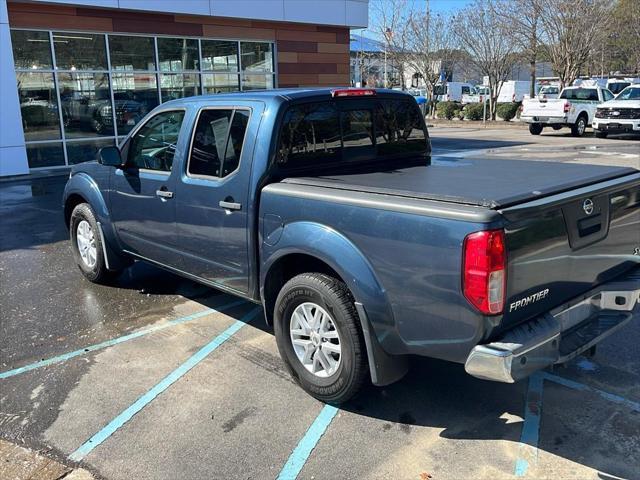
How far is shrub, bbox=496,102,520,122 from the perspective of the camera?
3206cm

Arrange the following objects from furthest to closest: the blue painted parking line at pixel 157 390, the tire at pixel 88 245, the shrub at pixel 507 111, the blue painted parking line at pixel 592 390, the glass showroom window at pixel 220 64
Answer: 1. the shrub at pixel 507 111
2. the glass showroom window at pixel 220 64
3. the tire at pixel 88 245
4. the blue painted parking line at pixel 592 390
5. the blue painted parking line at pixel 157 390

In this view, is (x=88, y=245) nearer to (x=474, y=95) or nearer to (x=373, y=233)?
(x=373, y=233)

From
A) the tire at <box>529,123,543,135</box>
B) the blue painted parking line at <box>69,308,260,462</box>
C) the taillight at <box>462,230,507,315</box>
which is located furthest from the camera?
the tire at <box>529,123,543,135</box>

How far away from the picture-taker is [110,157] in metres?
5.15

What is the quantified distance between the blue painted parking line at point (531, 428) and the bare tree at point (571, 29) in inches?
1132

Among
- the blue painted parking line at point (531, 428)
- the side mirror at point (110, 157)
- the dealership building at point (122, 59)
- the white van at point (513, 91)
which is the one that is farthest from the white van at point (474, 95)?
the blue painted parking line at point (531, 428)

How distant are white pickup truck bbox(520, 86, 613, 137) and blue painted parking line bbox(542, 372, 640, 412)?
20868mm

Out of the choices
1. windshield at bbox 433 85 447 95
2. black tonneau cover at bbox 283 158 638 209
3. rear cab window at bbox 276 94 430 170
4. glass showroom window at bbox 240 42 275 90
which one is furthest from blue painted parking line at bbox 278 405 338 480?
windshield at bbox 433 85 447 95

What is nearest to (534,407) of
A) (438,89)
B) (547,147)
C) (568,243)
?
(568,243)

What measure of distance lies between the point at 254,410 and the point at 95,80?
13764 millimetres

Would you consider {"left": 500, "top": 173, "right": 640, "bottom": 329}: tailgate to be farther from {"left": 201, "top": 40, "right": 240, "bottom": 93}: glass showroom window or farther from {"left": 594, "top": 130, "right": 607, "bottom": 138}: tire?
{"left": 594, "top": 130, "right": 607, "bottom": 138}: tire

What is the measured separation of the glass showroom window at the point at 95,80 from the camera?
1438 centimetres

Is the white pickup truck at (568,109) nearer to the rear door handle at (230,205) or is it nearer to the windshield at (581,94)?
the windshield at (581,94)

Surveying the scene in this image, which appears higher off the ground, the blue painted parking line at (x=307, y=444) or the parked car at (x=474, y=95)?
the parked car at (x=474, y=95)
